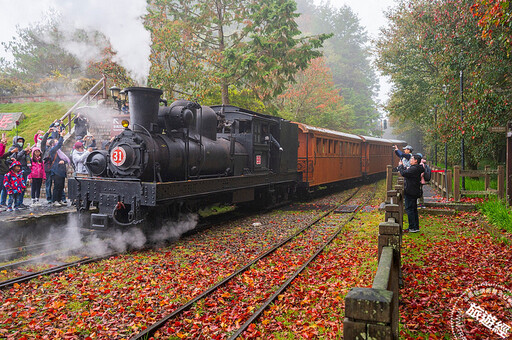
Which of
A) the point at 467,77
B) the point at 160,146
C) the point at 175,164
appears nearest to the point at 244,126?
the point at 175,164

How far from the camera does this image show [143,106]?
7.78m

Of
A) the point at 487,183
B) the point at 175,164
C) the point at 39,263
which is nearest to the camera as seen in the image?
the point at 39,263

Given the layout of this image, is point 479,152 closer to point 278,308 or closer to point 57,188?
point 278,308

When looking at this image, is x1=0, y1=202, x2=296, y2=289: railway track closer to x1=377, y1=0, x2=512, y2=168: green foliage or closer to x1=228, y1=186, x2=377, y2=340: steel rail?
x1=228, y1=186, x2=377, y2=340: steel rail

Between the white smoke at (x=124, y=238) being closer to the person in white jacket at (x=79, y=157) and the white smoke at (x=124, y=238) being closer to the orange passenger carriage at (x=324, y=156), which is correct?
the person in white jacket at (x=79, y=157)

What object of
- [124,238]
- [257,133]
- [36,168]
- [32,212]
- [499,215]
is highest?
[257,133]

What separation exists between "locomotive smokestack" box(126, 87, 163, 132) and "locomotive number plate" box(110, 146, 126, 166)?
53 cm

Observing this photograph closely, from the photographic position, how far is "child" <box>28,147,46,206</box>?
1029cm

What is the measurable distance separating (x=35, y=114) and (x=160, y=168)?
59.0 feet

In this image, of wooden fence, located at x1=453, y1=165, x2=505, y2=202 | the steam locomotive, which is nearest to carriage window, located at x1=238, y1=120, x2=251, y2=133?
the steam locomotive

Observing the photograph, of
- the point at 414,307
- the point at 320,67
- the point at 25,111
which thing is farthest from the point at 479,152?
the point at 25,111

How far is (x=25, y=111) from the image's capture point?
22875 mm

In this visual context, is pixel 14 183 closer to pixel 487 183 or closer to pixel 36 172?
pixel 36 172

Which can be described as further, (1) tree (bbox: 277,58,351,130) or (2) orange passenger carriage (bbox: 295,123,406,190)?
(1) tree (bbox: 277,58,351,130)
